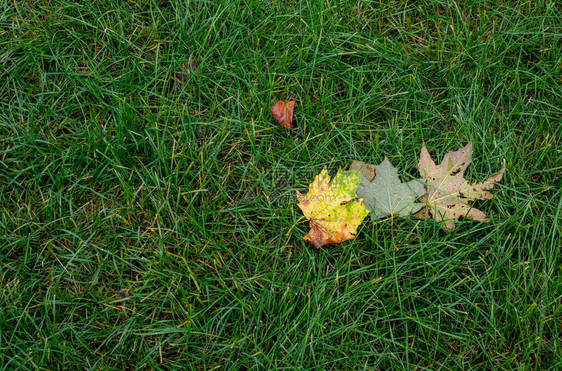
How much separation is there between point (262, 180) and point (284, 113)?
0.37m

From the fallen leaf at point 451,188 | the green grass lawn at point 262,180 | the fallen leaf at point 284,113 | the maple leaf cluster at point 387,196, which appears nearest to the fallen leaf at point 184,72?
the green grass lawn at point 262,180

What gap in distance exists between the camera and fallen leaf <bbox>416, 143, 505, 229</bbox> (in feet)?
6.46

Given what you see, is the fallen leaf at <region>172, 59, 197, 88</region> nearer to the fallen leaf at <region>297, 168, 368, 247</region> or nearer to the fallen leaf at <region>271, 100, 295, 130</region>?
the fallen leaf at <region>271, 100, 295, 130</region>

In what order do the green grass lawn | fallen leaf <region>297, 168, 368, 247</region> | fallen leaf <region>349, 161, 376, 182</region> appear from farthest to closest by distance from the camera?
fallen leaf <region>349, 161, 376, 182</region>
fallen leaf <region>297, 168, 368, 247</region>
the green grass lawn

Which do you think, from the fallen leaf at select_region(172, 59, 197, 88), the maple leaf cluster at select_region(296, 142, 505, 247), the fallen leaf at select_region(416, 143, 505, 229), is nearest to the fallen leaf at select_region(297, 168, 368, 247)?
the maple leaf cluster at select_region(296, 142, 505, 247)

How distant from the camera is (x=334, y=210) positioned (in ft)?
6.20

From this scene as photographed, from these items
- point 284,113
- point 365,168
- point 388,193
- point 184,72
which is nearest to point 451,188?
point 388,193

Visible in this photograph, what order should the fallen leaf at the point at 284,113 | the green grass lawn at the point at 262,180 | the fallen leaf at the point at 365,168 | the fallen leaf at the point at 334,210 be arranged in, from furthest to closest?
the fallen leaf at the point at 284,113, the fallen leaf at the point at 365,168, the fallen leaf at the point at 334,210, the green grass lawn at the point at 262,180

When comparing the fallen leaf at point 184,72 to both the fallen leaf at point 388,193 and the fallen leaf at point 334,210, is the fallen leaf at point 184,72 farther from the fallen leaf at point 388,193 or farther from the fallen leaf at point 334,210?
the fallen leaf at point 388,193

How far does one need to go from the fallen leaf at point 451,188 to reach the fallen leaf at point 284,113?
655mm

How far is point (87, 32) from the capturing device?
7.49 ft

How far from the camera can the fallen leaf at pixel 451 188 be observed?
197 cm

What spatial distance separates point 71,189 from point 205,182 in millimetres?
610

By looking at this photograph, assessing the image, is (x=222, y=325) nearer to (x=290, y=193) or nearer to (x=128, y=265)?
(x=128, y=265)
